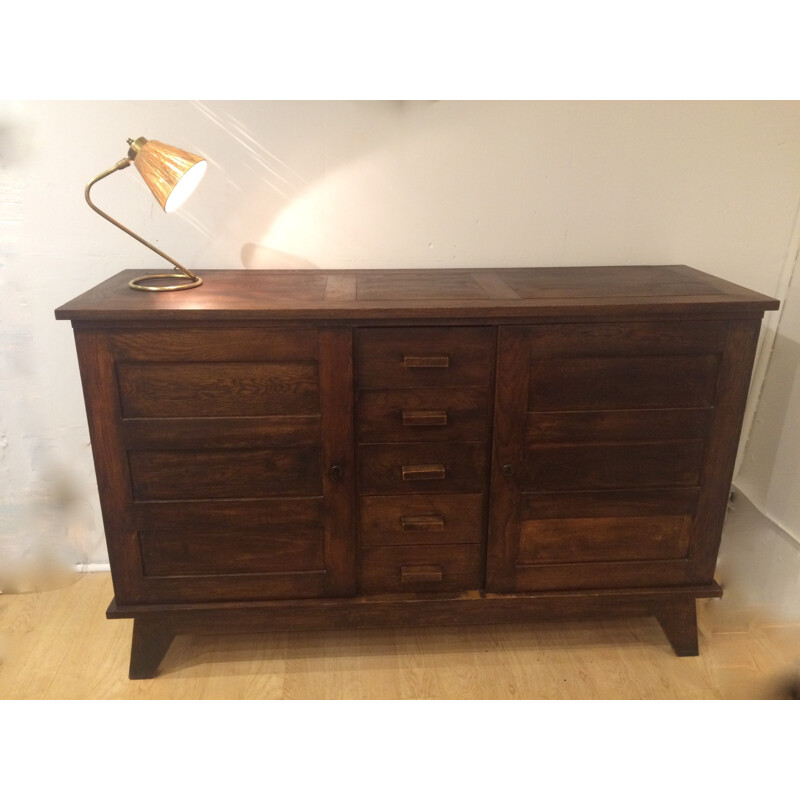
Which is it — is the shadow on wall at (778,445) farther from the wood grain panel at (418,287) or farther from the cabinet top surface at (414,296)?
the wood grain panel at (418,287)

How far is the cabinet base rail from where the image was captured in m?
1.54

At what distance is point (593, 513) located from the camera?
154 cm

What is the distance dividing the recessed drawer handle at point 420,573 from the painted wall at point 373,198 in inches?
31.8

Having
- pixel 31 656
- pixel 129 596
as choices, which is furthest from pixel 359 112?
pixel 31 656

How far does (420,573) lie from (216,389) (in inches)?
25.4

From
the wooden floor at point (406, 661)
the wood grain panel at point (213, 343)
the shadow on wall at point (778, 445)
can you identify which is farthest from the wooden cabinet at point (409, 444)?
the shadow on wall at point (778, 445)

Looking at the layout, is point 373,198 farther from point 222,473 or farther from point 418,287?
point 222,473

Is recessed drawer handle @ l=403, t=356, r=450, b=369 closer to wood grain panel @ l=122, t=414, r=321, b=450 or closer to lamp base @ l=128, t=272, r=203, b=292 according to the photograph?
wood grain panel @ l=122, t=414, r=321, b=450

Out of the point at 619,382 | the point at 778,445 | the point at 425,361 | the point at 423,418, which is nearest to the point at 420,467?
the point at 423,418

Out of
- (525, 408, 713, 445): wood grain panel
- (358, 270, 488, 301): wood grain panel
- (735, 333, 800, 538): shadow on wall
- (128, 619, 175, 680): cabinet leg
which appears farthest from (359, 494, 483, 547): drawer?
(735, 333, 800, 538): shadow on wall

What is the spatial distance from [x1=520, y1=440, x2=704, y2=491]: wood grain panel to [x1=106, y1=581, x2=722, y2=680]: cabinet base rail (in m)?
0.30

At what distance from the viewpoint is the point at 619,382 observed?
1.43 meters

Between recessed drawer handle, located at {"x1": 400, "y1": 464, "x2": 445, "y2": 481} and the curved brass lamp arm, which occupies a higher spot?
the curved brass lamp arm
